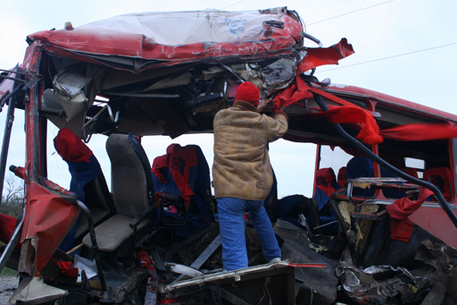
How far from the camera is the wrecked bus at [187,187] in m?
2.44

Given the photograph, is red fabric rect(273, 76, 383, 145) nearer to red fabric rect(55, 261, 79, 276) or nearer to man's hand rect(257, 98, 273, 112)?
man's hand rect(257, 98, 273, 112)

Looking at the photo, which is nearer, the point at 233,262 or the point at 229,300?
the point at 229,300

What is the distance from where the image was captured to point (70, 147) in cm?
322

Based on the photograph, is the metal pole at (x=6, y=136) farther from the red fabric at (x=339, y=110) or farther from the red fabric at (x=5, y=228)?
the red fabric at (x=339, y=110)

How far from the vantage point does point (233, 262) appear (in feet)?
8.41

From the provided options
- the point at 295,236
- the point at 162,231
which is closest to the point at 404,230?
the point at 295,236

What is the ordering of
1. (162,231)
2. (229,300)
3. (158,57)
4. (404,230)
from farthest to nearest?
(162,231) → (404,230) → (158,57) → (229,300)

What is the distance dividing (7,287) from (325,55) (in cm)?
479

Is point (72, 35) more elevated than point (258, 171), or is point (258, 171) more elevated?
point (72, 35)

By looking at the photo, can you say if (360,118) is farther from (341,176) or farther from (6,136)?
(6,136)

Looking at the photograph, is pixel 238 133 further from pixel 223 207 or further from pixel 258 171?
pixel 223 207

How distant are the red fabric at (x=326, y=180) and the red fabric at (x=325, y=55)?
2323mm

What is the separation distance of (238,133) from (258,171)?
339 millimetres

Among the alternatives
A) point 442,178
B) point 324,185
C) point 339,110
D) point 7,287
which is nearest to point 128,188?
point 339,110
